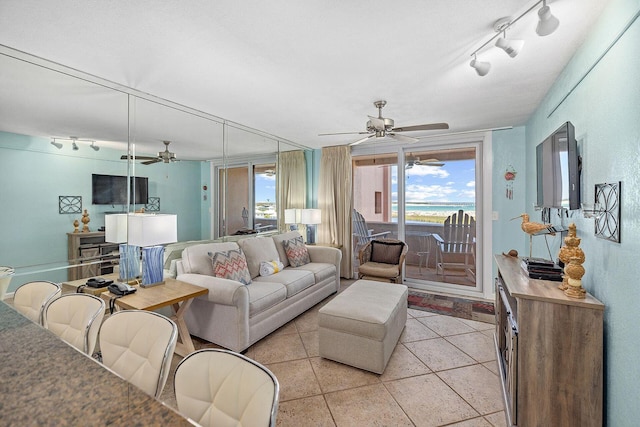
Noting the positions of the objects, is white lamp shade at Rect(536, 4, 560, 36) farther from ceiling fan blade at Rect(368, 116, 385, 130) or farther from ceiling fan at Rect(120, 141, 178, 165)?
ceiling fan at Rect(120, 141, 178, 165)

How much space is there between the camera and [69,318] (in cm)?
141

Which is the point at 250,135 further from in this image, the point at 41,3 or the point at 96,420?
the point at 96,420

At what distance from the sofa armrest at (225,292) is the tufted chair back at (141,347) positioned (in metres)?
1.28

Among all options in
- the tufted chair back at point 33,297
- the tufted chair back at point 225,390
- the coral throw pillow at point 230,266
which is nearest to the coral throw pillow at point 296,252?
the coral throw pillow at point 230,266

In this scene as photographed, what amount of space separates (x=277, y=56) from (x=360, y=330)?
2214mm

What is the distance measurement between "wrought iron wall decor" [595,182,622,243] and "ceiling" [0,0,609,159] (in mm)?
1009

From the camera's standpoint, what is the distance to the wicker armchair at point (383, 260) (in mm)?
4102

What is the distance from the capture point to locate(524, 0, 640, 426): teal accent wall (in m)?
1.29

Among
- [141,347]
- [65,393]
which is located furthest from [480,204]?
[65,393]

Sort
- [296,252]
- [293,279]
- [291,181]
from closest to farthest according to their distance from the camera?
[293,279]
[296,252]
[291,181]

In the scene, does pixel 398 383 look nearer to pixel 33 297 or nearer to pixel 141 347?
pixel 141 347

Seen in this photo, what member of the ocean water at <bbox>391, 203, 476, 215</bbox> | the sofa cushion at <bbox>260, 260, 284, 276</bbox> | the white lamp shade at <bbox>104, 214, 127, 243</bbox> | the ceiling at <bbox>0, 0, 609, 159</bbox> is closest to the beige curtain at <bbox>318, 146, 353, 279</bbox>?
the ocean water at <bbox>391, 203, 476, 215</bbox>

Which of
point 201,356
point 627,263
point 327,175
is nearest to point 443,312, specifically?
point 627,263

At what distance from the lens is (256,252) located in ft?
11.8
